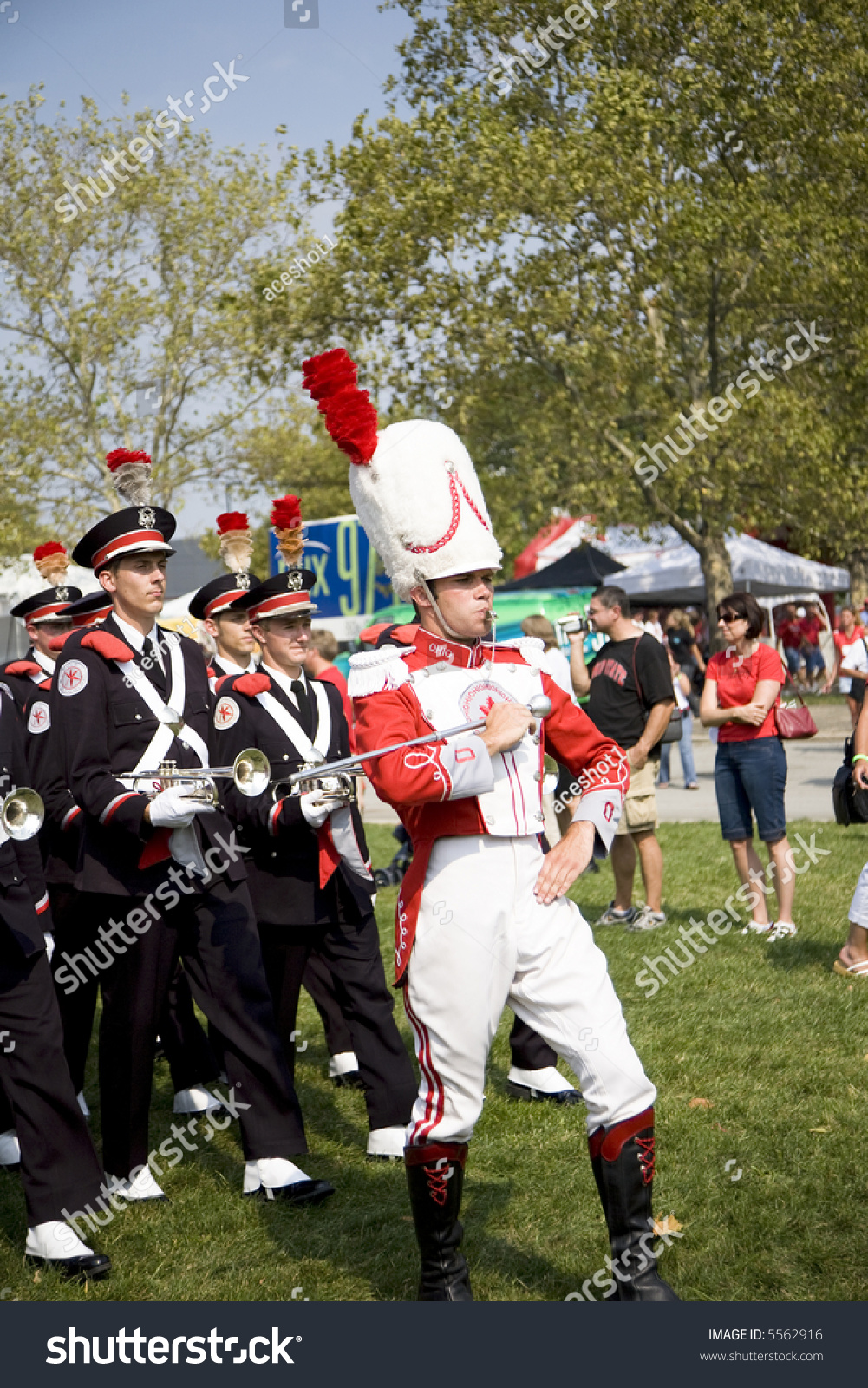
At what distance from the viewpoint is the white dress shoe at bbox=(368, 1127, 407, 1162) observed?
5.51 metres

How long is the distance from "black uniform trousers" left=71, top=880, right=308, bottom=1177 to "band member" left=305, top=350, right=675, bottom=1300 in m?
1.42

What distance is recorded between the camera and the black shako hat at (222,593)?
249 inches

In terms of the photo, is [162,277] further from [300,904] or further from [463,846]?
[463,846]

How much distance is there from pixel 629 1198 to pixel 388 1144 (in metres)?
2.10

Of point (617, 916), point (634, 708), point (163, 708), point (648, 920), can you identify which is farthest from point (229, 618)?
point (617, 916)

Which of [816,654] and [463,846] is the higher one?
[463,846]

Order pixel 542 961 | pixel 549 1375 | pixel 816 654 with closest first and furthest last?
1. pixel 549 1375
2. pixel 542 961
3. pixel 816 654

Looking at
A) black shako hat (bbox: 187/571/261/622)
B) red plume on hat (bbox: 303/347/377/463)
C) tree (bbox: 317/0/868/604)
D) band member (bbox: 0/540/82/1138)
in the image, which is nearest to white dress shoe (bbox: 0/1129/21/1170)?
band member (bbox: 0/540/82/1138)

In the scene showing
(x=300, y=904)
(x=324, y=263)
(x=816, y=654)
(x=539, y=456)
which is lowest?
(x=816, y=654)

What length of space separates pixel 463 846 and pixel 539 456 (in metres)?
23.6

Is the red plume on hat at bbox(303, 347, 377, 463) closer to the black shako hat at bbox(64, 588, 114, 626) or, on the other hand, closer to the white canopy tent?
the black shako hat at bbox(64, 588, 114, 626)

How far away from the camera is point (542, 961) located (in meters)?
3.67

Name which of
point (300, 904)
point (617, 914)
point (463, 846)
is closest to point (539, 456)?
point (617, 914)

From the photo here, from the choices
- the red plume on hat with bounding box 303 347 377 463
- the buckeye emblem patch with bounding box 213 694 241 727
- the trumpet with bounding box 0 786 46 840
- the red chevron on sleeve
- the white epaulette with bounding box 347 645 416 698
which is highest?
the red plume on hat with bounding box 303 347 377 463
